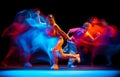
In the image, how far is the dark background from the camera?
6.65 metres

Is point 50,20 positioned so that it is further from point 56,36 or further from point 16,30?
point 16,30

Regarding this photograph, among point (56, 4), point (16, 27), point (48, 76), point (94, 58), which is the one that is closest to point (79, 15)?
point (56, 4)

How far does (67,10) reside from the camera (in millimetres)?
6723

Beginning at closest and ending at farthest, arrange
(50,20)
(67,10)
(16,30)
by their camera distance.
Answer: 1. (50,20)
2. (16,30)
3. (67,10)

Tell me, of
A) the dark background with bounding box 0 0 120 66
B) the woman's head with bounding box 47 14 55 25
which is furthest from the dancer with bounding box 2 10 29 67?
the woman's head with bounding box 47 14 55 25

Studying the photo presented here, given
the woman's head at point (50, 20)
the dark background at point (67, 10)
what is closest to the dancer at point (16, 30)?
the dark background at point (67, 10)

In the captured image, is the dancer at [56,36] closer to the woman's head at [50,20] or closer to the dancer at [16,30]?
the woman's head at [50,20]

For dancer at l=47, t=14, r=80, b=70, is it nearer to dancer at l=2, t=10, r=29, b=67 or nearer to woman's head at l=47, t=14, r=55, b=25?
woman's head at l=47, t=14, r=55, b=25

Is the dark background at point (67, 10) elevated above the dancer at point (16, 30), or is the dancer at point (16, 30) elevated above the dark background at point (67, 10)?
the dark background at point (67, 10)

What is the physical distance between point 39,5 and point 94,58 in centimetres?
171

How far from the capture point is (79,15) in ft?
22.0

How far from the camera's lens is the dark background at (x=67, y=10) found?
6.65 m

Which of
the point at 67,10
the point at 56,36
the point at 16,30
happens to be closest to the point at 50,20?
the point at 56,36

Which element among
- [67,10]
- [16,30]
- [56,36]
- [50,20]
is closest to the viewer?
[50,20]
